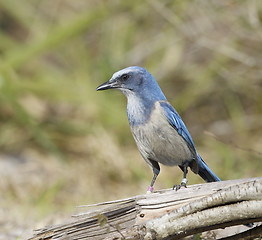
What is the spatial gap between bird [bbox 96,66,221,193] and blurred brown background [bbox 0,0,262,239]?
1.78 meters

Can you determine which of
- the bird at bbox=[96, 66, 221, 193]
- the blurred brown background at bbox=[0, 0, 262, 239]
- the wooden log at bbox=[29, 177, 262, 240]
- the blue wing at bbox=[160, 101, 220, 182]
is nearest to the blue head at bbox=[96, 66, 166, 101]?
the bird at bbox=[96, 66, 221, 193]

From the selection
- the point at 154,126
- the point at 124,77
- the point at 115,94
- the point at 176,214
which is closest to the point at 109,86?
the point at 124,77

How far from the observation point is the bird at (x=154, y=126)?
2926mm

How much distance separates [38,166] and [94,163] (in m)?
0.68

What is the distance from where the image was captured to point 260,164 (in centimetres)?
498

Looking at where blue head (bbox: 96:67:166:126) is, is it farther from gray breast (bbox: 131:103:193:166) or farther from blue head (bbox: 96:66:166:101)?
gray breast (bbox: 131:103:193:166)

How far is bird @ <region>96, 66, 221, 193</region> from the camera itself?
9.60ft

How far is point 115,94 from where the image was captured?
6.30 meters

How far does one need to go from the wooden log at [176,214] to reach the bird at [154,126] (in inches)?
12.0

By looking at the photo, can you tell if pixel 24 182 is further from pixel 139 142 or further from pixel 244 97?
pixel 244 97

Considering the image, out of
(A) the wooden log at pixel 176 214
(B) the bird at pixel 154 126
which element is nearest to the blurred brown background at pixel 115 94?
(B) the bird at pixel 154 126

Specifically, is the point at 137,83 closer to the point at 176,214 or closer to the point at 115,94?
the point at 176,214

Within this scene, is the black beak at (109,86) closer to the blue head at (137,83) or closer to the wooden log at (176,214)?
the blue head at (137,83)

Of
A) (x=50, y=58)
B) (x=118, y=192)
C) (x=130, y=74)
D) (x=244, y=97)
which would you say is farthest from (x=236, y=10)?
(x=50, y=58)
